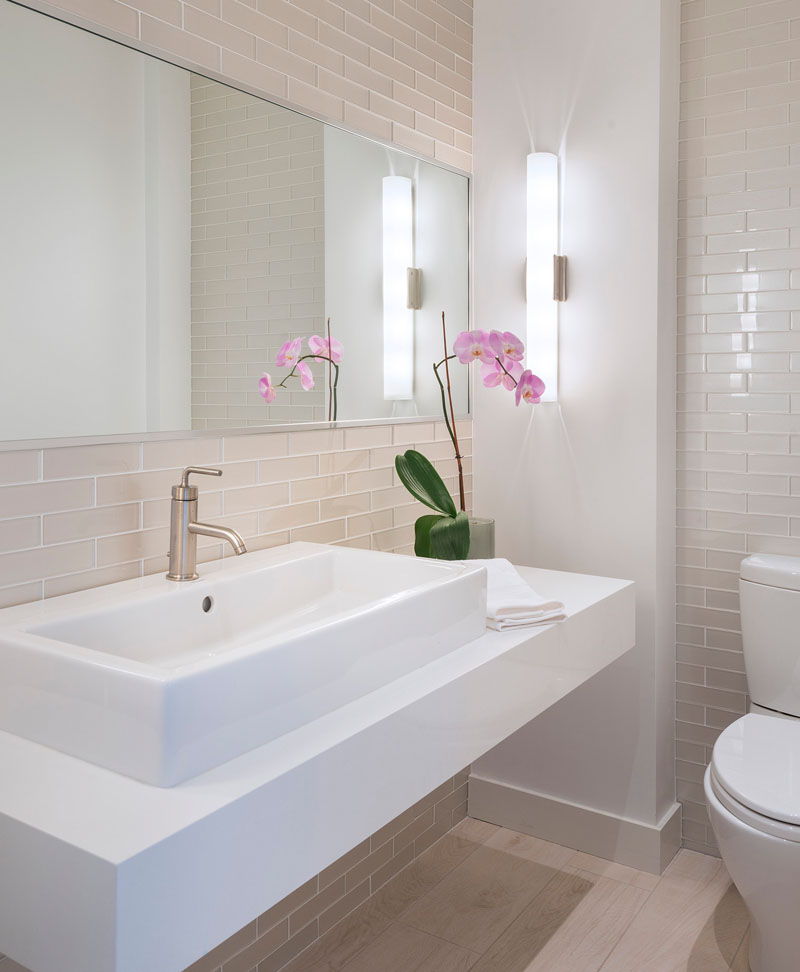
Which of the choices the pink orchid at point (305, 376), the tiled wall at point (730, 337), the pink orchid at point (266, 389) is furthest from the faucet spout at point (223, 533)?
the tiled wall at point (730, 337)

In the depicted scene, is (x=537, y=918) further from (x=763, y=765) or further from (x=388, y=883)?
(x=763, y=765)

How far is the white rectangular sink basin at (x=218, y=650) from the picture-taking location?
1006 mm

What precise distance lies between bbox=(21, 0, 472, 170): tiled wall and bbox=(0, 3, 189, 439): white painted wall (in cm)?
7

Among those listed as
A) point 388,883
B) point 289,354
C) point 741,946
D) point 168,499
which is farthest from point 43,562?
point 741,946

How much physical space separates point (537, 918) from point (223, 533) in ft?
4.39

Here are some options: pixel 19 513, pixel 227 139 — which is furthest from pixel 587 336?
pixel 19 513

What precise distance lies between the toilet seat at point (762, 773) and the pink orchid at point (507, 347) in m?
1.00

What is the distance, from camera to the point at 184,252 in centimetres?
169

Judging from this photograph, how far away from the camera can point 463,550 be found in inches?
81.7

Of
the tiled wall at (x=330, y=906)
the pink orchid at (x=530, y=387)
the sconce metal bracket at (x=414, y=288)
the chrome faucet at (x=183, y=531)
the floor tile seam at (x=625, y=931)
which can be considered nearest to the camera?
the chrome faucet at (x=183, y=531)

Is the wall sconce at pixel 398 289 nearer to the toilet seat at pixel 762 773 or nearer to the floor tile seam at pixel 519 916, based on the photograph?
the toilet seat at pixel 762 773

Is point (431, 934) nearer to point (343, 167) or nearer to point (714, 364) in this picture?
point (714, 364)

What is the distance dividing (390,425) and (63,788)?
56.3 inches

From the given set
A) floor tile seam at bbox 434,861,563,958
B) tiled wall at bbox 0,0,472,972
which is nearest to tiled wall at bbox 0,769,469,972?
tiled wall at bbox 0,0,472,972
